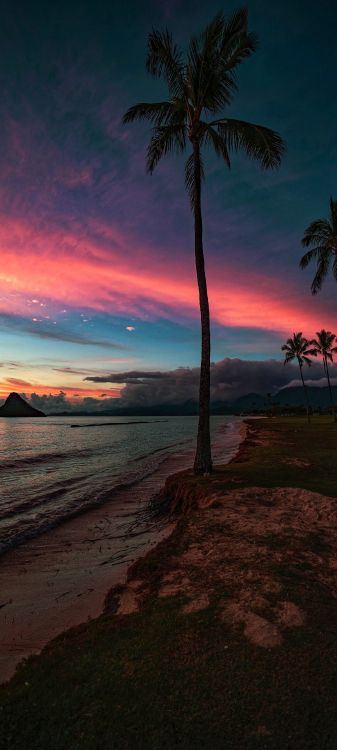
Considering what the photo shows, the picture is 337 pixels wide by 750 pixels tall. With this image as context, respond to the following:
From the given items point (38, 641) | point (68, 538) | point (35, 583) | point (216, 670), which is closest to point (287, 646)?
point (216, 670)

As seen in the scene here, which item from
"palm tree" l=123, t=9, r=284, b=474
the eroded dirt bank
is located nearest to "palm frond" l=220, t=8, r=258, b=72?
"palm tree" l=123, t=9, r=284, b=474

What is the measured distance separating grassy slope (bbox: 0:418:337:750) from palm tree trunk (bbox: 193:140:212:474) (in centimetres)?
957

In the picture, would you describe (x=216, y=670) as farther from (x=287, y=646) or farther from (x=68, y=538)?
(x=68, y=538)

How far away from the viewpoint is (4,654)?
4684 mm

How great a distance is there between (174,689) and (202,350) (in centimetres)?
1173

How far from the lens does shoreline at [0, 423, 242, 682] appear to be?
527 cm

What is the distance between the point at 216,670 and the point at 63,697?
140 centimetres

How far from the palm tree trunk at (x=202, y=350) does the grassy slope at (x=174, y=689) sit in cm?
957

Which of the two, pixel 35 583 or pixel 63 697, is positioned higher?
pixel 63 697

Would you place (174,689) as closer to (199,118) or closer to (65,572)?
(65,572)

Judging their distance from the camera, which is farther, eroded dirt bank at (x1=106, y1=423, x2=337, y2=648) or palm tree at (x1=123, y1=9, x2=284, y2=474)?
palm tree at (x1=123, y1=9, x2=284, y2=474)

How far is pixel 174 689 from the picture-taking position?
3.31 meters

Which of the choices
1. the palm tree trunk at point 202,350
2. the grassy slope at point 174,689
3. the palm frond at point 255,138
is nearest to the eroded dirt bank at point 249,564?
the grassy slope at point 174,689

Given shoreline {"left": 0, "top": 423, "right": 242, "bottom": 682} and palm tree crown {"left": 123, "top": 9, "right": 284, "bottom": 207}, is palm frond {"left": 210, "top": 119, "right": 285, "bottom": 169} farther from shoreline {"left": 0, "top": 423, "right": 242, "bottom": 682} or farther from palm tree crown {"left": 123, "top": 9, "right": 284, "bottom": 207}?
shoreline {"left": 0, "top": 423, "right": 242, "bottom": 682}
